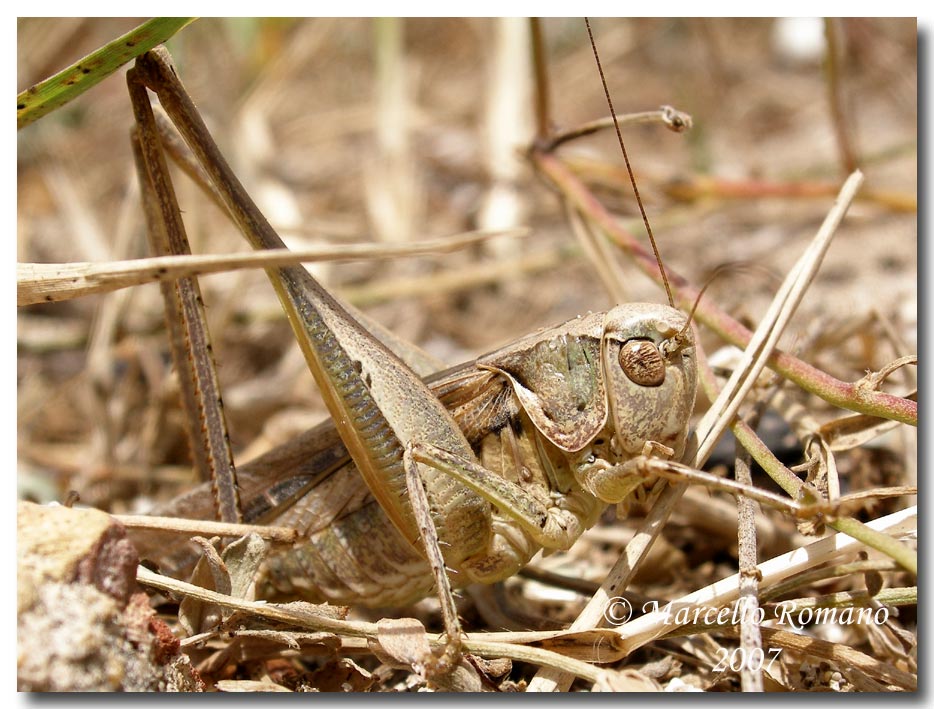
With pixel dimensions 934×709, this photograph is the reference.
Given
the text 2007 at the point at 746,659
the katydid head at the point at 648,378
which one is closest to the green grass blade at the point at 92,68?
the katydid head at the point at 648,378

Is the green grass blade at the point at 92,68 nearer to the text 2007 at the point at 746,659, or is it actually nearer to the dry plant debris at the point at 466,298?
the dry plant debris at the point at 466,298

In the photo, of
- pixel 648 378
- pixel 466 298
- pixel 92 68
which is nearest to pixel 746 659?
pixel 648 378

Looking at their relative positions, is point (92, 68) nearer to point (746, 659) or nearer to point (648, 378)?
point (648, 378)

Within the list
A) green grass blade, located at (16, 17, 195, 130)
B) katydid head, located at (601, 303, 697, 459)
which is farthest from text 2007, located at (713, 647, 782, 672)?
green grass blade, located at (16, 17, 195, 130)

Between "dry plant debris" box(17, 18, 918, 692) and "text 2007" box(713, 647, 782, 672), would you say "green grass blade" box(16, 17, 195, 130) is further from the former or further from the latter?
"text 2007" box(713, 647, 782, 672)

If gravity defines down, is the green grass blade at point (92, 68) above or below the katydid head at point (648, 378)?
above
